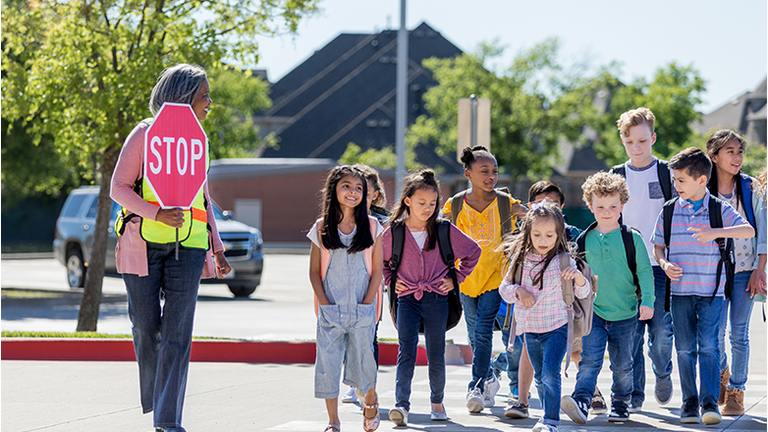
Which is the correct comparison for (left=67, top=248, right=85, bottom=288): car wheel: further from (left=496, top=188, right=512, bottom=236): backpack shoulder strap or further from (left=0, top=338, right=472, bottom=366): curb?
(left=496, top=188, right=512, bottom=236): backpack shoulder strap

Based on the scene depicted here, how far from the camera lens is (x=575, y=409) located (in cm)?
596

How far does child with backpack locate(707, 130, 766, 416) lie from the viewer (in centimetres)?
619

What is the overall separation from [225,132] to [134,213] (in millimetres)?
52268

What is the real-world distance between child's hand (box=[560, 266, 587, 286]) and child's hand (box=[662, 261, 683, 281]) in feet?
2.19

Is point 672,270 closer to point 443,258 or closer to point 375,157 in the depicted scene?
point 443,258

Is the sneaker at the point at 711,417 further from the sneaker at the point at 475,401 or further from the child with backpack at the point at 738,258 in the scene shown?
the sneaker at the point at 475,401

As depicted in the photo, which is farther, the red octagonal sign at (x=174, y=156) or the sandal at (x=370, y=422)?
the sandal at (x=370, y=422)

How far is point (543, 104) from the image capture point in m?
51.7

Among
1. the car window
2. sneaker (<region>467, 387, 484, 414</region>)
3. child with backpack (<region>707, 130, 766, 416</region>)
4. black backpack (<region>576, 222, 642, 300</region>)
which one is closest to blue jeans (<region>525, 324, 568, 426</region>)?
black backpack (<region>576, 222, 642, 300</region>)

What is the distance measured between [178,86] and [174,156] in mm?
374

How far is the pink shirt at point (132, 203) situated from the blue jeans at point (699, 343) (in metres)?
3.16

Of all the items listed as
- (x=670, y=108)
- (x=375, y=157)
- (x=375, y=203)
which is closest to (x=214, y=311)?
(x=375, y=203)

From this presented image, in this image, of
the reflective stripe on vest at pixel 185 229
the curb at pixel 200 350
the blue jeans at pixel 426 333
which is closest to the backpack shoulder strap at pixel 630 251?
the blue jeans at pixel 426 333

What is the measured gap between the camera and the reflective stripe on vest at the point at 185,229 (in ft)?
15.9
